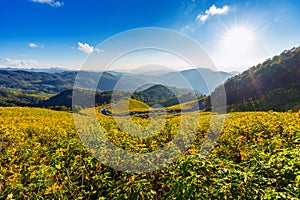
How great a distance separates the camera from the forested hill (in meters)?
A: 61.8

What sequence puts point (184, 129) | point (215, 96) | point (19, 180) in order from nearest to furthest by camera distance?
point (19, 180)
point (184, 129)
point (215, 96)

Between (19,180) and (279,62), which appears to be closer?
(19,180)

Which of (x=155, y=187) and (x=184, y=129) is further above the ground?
(x=184, y=129)

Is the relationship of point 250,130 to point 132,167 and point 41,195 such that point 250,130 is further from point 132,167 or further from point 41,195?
point 41,195

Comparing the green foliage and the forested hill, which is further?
the forested hill

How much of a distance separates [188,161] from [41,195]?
3881mm

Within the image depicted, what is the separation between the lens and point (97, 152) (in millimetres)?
6832

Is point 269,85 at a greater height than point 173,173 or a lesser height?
greater

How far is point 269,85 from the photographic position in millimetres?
74812

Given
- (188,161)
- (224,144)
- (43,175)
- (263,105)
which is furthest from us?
(263,105)

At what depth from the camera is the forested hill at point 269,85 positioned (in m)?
61.8

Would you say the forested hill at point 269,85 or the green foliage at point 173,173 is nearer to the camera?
the green foliage at point 173,173

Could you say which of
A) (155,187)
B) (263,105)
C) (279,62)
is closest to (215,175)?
(155,187)

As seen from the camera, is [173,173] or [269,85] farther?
[269,85]
